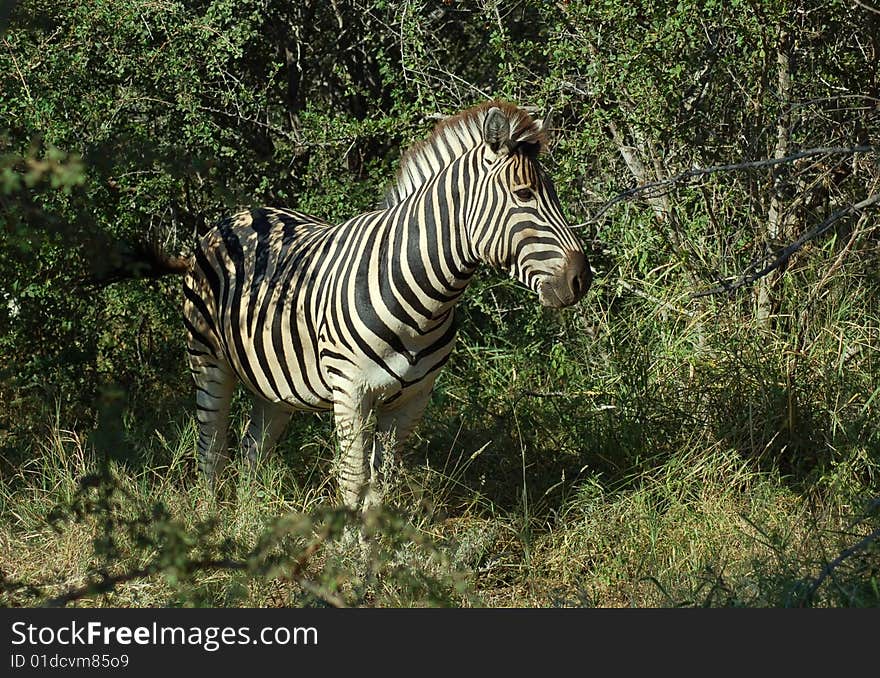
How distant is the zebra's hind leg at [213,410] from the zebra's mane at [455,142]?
1.41 meters

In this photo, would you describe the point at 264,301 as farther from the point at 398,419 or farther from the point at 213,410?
the point at 398,419

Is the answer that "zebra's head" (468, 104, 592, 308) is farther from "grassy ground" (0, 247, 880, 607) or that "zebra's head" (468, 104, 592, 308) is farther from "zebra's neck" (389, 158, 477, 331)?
"grassy ground" (0, 247, 880, 607)

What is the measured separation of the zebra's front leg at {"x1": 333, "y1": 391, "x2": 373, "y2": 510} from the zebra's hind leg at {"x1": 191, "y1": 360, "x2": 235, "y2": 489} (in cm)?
112

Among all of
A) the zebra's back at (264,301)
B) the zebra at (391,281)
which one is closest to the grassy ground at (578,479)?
the zebra at (391,281)

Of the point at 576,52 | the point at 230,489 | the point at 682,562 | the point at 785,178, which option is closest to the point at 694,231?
the point at 785,178

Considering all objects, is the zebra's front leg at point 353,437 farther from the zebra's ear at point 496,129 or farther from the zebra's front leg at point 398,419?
the zebra's ear at point 496,129

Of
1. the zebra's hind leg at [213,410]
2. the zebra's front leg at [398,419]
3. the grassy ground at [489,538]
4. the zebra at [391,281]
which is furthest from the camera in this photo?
the zebra's hind leg at [213,410]

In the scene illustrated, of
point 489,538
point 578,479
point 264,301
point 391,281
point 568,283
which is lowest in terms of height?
point 489,538

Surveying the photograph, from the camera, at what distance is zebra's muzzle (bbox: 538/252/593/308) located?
4848 mm

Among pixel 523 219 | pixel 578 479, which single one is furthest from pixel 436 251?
pixel 578 479

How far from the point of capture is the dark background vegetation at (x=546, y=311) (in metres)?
5.45

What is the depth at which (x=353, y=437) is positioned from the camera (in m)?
5.18

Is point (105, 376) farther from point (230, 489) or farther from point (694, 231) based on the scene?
point (694, 231)

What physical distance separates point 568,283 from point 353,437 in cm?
122
